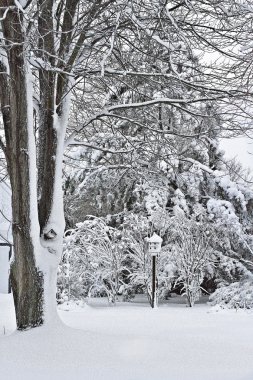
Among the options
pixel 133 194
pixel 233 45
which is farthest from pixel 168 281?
pixel 233 45

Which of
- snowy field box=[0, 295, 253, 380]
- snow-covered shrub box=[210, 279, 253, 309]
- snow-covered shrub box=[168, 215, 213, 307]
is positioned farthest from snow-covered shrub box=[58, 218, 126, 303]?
snowy field box=[0, 295, 253, 380]

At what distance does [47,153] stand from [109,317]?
357 centimetres

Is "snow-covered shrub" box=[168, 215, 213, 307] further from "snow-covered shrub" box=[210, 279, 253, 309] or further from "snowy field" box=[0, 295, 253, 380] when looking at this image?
"snowy field" box=[0, 295, 253, 380]

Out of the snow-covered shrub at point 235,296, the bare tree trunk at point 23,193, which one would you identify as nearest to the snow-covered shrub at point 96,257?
the snow-covered shrub at point 235,296

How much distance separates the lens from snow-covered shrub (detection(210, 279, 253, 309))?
11.1 m

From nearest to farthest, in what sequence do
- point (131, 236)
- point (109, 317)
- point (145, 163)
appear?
point (145, 163) → point (109, 317) → point (131, 236)

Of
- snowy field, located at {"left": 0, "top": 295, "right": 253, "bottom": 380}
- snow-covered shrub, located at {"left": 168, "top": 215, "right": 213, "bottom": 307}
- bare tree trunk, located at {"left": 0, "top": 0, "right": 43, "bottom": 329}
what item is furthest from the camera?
snow-covered shrub, located at {"left": 168, "top": 215, "right": 213, "bottom": 307}

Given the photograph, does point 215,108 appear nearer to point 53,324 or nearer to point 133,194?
point 53,324

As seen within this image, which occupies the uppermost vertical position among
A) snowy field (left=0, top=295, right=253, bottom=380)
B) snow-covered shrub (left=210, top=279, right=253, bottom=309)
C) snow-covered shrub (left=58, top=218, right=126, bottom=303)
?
snow-covered shrub (left=58, top=218, right=126, bottom=303)

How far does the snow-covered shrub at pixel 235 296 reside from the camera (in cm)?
1108

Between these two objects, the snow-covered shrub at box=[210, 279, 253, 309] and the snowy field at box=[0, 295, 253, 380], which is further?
the snow-covered shrub at box=[210, 279, 253, 309]

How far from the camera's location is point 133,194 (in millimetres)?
13359

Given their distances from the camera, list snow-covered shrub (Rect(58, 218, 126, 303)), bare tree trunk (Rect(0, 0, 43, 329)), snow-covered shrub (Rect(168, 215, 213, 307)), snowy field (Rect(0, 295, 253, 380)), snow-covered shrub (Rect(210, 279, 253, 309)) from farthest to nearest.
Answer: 1. snow-covered shrub (Rect(58, 218, 126, 303))
2. snow-covered shrub (Rect(168, 215, 213, 307))
3. snow-covered shrub (Rect(210, 279, 253, 309))
4. bare tree trunk (Rect(0, 0, 43, 329))
5. snowy field (Rect(0, 295, 253, 380))

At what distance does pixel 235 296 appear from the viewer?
36.7 feet
